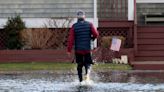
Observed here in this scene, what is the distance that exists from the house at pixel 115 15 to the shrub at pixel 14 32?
819 millimetres

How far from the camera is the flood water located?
1503 centimetres

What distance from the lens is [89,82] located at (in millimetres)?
16266

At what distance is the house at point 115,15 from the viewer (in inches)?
981

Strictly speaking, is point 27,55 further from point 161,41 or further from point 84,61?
point 84,61

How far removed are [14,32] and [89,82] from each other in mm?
8625

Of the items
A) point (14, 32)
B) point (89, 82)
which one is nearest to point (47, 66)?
point (14, 32)

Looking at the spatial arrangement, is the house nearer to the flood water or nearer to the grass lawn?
the grass lawn

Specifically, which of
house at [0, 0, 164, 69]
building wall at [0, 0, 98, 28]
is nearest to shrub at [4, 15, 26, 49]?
house at [0, 0, 164, 69]

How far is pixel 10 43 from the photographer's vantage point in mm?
24359

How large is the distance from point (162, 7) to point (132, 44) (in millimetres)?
2409

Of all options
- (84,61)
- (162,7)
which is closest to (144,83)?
(84,61)

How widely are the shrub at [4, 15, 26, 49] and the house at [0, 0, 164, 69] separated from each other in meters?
0.82

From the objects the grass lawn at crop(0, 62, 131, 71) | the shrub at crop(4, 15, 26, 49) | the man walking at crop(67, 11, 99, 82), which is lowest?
the grass lawn at crop(0, 62, 131, 71)

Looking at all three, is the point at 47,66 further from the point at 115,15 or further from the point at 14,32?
the point at 115,15
